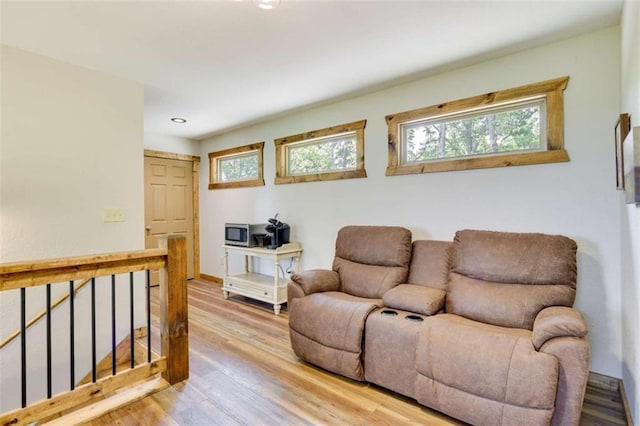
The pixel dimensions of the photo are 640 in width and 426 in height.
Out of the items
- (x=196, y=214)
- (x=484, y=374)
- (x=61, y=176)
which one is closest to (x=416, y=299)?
(x=484, y=374)

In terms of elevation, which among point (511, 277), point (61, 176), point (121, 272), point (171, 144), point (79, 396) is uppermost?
point (171, 144)

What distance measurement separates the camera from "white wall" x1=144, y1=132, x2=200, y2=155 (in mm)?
4777

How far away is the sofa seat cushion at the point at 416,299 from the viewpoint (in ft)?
7.10

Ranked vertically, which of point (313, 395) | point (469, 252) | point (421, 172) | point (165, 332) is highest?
point (421, 172)

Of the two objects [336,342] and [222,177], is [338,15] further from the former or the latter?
[222,177]

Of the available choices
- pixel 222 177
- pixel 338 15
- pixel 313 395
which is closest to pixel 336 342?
pixel 313 395

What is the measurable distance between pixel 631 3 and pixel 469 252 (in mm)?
1597

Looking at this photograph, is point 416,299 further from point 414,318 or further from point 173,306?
point 173,306

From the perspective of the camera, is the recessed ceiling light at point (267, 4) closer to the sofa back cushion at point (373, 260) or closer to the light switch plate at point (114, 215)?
the sofa back cushion at point (373, 260)

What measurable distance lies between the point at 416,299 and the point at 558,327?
812 millimetres

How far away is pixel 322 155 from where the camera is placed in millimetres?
3803

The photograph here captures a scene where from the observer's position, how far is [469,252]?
2.33 meters

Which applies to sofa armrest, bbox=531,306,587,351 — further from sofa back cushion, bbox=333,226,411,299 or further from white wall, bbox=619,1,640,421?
sofa back cushion, bbox=333,226,411,299

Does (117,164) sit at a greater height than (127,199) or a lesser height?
greater
